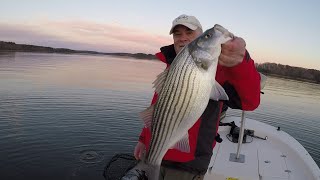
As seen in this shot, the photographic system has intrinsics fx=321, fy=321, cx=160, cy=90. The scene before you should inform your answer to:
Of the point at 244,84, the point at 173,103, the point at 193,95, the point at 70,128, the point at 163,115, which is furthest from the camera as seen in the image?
the point at 70,128

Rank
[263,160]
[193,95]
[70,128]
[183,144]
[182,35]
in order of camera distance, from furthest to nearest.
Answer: [70,128] → [263,160] → [182,35] → [183,144] → [193,95]

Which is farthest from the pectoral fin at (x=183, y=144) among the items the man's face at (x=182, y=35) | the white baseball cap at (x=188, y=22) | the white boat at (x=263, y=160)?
the white boat at (x=263, y=160)

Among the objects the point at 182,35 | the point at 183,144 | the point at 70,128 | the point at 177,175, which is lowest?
the point at 70,128

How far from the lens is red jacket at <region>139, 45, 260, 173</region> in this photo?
3.09 m

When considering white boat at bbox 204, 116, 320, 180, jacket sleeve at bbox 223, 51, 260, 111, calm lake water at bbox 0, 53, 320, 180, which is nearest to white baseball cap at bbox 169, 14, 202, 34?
jacket sleeve at bbox 223, 51, 260, 111

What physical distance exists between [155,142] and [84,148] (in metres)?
9.68

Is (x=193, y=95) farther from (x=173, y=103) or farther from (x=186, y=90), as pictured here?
(x=173, y=103)

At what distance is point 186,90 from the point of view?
2.63 m

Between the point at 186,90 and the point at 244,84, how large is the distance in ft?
2.57

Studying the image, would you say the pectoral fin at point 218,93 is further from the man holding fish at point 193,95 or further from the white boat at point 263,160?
the white boat at point 263,160

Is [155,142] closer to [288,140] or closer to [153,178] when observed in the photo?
[153,178]

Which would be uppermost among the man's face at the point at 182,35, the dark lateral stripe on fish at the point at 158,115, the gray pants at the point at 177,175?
the man's face at the point at 182,35

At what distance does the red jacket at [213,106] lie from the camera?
3092 millimetres

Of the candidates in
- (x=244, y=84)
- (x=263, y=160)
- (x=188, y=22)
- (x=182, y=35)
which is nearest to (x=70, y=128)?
(x=263, y=160)
